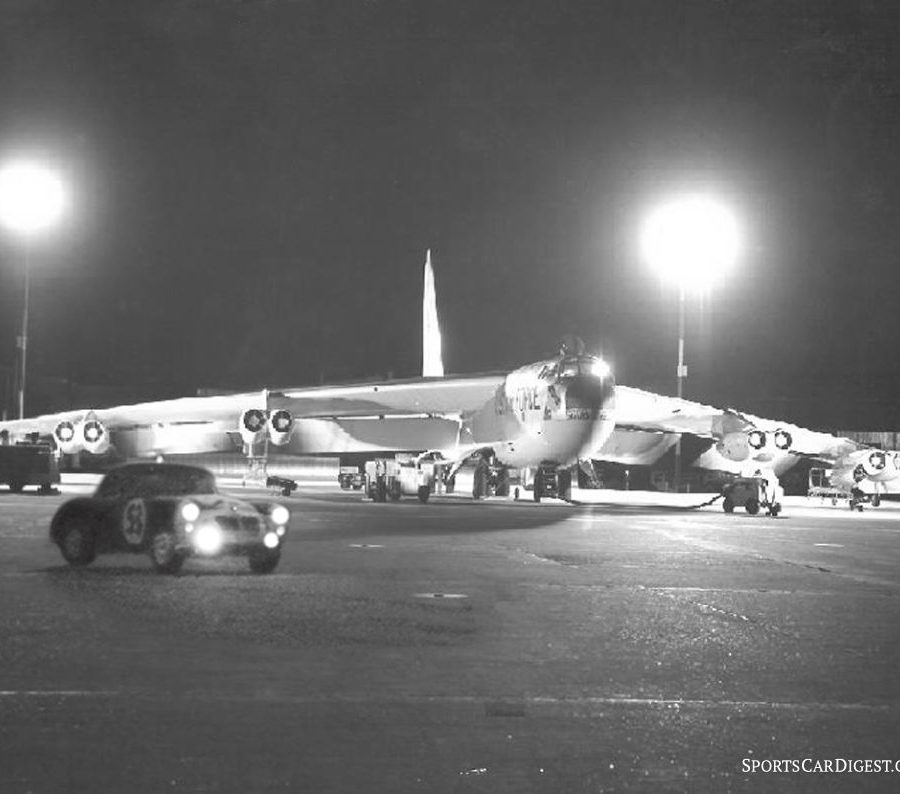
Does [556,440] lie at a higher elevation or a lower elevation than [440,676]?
higher

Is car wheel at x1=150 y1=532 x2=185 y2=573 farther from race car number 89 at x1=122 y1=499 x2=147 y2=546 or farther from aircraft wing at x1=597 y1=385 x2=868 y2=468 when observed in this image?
aircraft wing at x1=597 y1=385 x2=868 y2=468

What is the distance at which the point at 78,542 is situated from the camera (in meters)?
18.0

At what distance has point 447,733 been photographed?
25.5 feet

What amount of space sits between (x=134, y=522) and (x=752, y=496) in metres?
30.6

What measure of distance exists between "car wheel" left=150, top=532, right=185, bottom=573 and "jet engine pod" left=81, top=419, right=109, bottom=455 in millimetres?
34952

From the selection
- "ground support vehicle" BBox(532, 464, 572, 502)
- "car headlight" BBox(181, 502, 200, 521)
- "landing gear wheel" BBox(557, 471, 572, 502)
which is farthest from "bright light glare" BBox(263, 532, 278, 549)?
"landing gear wheel" BBox(557, 471, 572, 502)

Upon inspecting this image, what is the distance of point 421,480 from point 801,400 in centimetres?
5607

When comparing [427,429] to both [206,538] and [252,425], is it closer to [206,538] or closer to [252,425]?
[252,425]

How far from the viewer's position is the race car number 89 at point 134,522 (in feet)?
56.8

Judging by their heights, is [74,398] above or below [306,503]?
above

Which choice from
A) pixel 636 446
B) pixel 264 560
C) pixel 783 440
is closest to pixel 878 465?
pixel 783 440

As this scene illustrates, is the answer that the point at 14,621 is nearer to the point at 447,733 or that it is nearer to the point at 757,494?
the point at 447,733

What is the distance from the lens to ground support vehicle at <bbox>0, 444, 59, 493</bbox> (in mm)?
45781

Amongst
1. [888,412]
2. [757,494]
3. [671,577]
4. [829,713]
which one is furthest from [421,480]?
[888,412]
